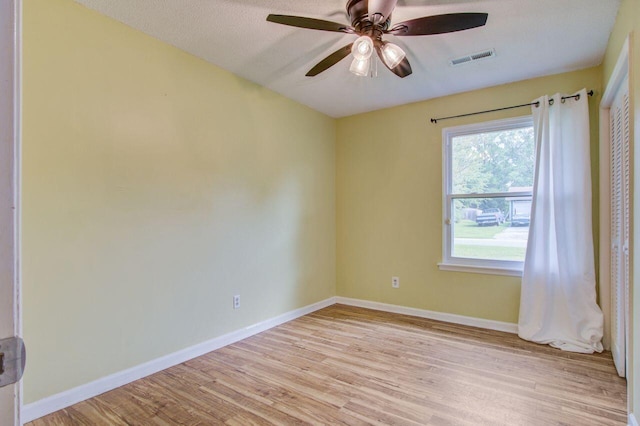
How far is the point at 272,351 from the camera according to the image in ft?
9.57

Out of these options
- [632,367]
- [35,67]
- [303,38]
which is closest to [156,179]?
[35,67]

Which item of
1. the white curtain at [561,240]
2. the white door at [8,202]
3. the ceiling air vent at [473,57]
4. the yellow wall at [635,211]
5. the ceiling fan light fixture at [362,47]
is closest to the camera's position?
the white door at [8,202]

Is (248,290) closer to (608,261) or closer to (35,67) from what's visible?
(35,67)

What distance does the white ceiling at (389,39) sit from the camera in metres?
2.18

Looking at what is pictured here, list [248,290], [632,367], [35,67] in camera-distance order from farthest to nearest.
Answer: [248,290]
[35,67]
[632,367]

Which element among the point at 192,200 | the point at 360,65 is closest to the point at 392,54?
the point at 360,65

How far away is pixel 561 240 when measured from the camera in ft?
9.89

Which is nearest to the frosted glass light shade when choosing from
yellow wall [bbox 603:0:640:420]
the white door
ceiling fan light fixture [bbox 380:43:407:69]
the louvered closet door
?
ceiling fan light fixture [bbox 380:43:407:69]

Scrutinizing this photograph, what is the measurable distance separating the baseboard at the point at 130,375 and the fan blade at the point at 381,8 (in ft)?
8.82

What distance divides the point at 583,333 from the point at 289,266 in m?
2.73

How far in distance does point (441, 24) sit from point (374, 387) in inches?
88.1

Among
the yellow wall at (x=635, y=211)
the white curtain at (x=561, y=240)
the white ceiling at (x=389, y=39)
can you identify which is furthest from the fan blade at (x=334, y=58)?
the white curtain at (x=561, y=240)

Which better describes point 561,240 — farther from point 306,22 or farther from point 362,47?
point 306,22

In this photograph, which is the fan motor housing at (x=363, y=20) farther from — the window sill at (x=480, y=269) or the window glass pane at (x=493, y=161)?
the window sill at (x=480, y=269)
